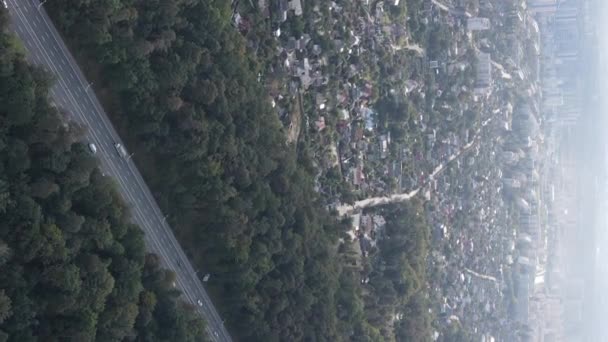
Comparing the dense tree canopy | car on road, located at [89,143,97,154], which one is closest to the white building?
the dense tree canopy

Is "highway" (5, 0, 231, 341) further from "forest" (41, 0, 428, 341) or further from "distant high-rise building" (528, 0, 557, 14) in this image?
"distant high-rise building" (528, 0, 557, 14)

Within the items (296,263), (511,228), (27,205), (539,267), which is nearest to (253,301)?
(296,263)

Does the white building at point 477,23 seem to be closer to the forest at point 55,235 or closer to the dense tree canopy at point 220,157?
the dense tree canopy at point 220,157

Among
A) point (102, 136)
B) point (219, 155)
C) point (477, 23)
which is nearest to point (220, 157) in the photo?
point (219, 155)

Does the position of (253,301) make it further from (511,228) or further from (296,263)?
(511,228)

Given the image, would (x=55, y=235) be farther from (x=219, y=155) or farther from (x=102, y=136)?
(x=219, y=155)
